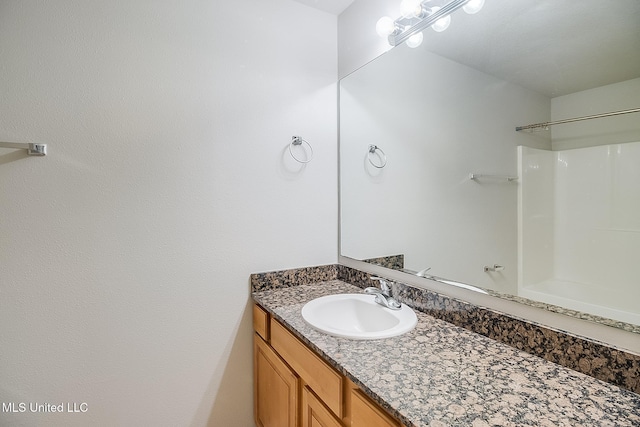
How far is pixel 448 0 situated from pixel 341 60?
702 millimetres

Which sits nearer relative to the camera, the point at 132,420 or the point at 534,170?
the point at 534,170

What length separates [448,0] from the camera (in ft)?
4.00

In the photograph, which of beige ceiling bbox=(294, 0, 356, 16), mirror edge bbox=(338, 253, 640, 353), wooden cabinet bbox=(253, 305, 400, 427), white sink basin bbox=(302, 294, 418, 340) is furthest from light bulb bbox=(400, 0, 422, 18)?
wooden cabinet bbox=(253, 305, 400, 427)

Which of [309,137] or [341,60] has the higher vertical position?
[341,60]

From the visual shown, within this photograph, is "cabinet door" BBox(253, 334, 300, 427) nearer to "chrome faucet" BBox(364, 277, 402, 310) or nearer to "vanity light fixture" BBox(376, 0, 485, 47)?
"chrome faucet" BBox(364, 277, 402, 310)

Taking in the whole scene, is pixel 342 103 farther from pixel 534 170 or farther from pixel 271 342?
pixel 271 342

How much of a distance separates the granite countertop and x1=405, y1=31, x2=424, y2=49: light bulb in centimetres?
126

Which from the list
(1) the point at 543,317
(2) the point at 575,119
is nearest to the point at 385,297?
(1) the point at 543,317

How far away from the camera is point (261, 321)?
146cm

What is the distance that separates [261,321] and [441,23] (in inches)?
62.0

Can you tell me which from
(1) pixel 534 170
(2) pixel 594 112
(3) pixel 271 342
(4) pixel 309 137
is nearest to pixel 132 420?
(3) pixel 271 342

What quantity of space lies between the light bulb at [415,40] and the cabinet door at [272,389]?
1546 mm

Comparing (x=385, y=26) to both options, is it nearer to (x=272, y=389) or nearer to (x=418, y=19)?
(x=418, y=19)

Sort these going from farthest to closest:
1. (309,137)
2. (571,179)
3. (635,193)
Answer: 1. (309,137)
2. (571,179)
3. (635,193)
